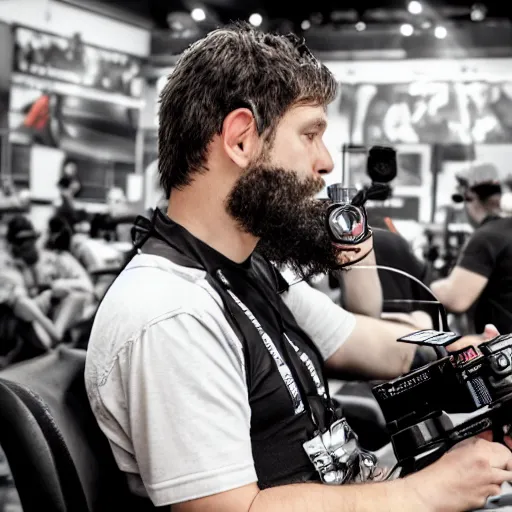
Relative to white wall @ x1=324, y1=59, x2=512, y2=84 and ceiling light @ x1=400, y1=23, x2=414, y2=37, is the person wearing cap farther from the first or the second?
ceiling light @ x1=400, y1=23, x2=414, y2=37

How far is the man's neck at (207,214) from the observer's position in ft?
3.49

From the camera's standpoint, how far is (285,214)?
1082mm

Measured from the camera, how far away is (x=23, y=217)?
3.38 meters

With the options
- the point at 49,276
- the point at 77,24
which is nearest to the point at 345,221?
the point at 49,276

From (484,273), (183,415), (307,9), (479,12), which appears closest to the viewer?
(183,415)

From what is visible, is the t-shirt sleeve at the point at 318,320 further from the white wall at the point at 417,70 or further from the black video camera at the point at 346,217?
the white wall at the point at 417,70

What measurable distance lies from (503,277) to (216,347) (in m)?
1.44

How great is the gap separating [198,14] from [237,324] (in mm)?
3359

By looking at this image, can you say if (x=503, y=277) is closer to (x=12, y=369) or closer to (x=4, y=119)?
(x=12, y=369)

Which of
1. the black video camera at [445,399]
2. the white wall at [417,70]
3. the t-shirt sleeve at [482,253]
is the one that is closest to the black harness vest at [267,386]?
the black video camera at [445,399]

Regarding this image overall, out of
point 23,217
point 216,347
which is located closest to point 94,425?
point 216,347

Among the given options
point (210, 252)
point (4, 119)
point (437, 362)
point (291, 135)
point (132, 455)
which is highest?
point (4, 119)

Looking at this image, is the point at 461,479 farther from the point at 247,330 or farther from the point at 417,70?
the point at 417,70

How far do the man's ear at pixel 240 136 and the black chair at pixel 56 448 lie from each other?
371 mm
